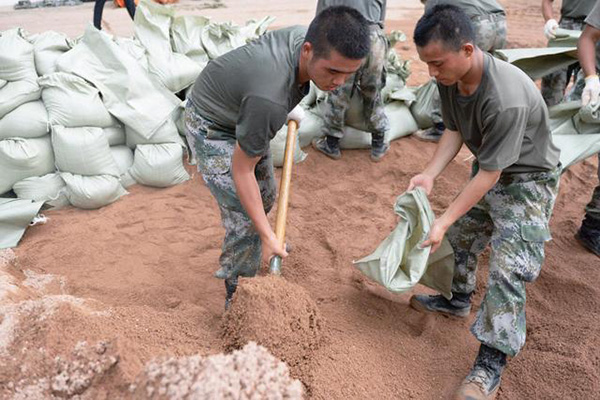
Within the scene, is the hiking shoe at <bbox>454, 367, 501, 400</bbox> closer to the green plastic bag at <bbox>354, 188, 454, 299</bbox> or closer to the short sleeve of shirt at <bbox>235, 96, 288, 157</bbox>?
the green plastic bag at <bbox>354, 188, 454, 299</bbox>

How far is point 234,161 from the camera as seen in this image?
1.90 m

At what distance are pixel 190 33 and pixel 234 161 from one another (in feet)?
7.75

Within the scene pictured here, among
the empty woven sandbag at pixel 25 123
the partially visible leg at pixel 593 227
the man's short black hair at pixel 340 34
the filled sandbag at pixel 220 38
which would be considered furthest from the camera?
the filled sandbag at pixel 220 38

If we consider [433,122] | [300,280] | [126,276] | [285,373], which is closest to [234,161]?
[285,373]

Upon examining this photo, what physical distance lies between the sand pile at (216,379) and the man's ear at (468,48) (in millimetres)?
1242

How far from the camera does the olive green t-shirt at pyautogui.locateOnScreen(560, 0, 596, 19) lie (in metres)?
3.49

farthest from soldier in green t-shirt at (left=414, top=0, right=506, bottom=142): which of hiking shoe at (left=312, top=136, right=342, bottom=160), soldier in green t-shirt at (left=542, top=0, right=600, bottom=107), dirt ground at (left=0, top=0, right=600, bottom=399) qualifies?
hiking shoe at (left=312, top=136, right=342, bottom=160)

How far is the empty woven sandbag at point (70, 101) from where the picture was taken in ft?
10.5

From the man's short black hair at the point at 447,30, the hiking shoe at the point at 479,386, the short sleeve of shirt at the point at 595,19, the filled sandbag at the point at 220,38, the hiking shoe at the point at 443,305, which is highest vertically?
the man's short black hair at the point at 447,30

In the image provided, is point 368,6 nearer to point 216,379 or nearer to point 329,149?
point 329,149

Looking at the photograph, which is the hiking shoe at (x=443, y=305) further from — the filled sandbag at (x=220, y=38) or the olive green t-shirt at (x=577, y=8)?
the filled sandbag at (x=220, y=38)

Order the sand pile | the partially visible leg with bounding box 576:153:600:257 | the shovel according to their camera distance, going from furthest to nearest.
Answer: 1. the partially visible leg with bounding box 576:153:600:257
2. the shovel
3. the sand pile

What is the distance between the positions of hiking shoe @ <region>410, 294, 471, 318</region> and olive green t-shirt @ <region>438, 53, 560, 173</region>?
2.58 feet

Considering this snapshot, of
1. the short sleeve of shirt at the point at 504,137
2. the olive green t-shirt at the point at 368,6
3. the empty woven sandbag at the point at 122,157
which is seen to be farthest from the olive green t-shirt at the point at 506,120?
the empty woven sandbag at the point at 122,157
